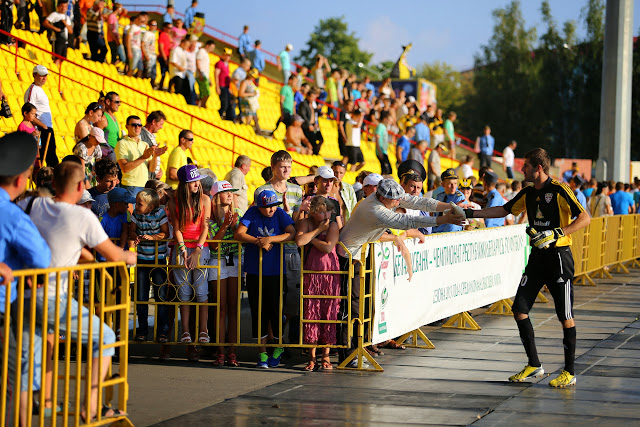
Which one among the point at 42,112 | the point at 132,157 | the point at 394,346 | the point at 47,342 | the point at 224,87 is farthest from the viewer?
the point at 224,87

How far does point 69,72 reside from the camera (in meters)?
20.7

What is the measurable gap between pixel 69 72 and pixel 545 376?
1416 cm

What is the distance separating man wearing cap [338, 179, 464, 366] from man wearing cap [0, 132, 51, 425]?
395 cm

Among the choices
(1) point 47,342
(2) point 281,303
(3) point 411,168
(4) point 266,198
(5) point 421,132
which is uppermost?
(5) point 421,132

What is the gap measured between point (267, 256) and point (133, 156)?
4.36 m

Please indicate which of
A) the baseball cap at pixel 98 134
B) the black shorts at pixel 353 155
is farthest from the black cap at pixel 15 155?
the black shorts at pixel 353 155

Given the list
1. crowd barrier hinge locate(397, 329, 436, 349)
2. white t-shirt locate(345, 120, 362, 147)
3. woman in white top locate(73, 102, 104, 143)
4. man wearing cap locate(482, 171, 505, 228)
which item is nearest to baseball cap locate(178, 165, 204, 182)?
crowd barrier hinge locate(397, 329, 436, 349)

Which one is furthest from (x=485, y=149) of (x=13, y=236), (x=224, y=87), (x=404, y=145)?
(x=13, y=236)

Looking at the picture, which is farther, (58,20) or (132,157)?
(58,20)

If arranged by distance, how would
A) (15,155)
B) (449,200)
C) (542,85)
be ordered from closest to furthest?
(15,155)
(449,200)
(542,85)

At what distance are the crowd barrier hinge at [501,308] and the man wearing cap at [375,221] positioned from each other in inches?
181

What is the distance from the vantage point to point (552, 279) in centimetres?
916

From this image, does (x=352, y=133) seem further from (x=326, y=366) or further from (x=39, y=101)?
(x=326, y=366)

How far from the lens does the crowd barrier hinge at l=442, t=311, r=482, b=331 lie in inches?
499
